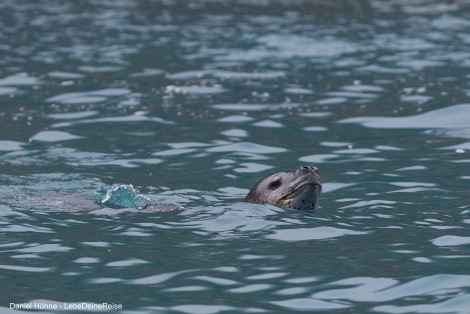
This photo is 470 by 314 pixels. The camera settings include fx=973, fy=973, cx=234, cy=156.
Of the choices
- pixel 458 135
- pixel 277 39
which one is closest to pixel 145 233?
pixel 458 135

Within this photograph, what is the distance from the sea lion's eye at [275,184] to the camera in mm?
9500

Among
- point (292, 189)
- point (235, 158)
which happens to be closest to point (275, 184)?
point (292, 189)

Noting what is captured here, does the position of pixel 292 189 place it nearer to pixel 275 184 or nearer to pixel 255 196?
pixel 275 184

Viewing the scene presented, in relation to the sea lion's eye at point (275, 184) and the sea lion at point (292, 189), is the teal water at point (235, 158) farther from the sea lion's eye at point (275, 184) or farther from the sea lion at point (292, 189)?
the sea lion's eye at point (275, 184)

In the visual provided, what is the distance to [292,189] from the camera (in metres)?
9.34

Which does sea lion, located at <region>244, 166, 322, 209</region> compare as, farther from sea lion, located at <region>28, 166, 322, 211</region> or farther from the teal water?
the teal water

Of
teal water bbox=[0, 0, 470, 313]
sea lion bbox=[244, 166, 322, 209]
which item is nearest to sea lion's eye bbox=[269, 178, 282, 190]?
sea lion bbox=[244, 166, 322, 209]

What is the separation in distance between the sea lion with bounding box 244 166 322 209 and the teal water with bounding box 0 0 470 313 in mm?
144

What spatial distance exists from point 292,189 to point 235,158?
9.12 feet

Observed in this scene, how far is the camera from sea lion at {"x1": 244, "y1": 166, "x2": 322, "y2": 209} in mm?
9164

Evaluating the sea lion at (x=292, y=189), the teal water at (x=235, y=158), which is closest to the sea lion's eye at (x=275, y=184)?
the sea lion at (x=292, y=189)

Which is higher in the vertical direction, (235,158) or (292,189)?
(292,189)

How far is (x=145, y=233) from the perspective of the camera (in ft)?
28.0

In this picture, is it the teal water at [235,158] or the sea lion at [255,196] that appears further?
the sea lion at [255,196]
